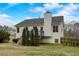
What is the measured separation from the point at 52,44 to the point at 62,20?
419 mm

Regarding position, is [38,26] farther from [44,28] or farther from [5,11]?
[5,11]

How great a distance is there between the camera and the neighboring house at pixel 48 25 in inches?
266

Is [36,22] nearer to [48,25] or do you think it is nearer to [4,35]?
[48,25]

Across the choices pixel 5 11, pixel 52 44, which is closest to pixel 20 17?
pixel 5 11

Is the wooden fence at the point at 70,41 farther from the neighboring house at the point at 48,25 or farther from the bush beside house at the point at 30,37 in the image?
the bush beside house at the point at 30,37

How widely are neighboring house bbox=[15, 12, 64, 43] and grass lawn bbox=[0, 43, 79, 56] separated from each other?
0.39 feet

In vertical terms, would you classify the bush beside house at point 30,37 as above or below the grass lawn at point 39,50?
above

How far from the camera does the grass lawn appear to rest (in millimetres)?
6715

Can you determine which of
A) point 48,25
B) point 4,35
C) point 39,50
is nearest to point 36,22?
point 48,25

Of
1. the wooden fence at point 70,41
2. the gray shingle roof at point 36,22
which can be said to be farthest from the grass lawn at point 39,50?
the gray shingle roof at point 36,22

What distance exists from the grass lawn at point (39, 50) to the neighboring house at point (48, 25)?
0.39ft

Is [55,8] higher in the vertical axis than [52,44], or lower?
higher

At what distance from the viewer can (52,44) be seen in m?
6.77

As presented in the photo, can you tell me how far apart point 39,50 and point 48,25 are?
427mm
